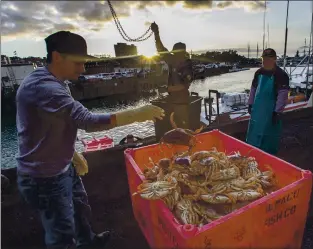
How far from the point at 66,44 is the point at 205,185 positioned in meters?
1.87

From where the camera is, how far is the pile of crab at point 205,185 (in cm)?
200

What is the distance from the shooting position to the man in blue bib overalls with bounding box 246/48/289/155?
171 inches

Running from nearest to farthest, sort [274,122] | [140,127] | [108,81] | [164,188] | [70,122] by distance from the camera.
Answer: [164,188] < [70,122] < [274,122] < [140,127] < [108,81]

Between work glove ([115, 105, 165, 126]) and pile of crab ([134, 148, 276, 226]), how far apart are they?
24.1 inches

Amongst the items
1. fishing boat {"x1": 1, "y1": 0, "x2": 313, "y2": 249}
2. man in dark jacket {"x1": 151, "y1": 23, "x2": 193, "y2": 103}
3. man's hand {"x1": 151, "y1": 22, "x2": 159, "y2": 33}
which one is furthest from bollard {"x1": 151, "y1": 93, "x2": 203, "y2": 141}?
man's hand {"x1": 151, "y1": 22, "x2": 159, "y2": 33}

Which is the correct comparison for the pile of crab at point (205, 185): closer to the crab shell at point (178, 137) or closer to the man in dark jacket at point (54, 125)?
the crab shell at point (178, 137)

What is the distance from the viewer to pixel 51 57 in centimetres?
218

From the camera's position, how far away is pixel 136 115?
7.14 ft

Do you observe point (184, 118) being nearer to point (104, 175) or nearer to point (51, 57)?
point (104, 175)

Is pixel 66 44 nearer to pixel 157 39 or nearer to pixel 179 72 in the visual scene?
pixel 179 72

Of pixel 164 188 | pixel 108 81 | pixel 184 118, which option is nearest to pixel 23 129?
pixel 164 188

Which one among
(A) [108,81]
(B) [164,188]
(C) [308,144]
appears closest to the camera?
(B) [164,188]

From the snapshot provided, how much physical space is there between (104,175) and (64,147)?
96.8 inches

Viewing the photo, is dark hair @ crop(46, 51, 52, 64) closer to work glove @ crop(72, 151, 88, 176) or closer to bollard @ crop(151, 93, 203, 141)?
work glove @ crop(72, 151, 88, 176)
